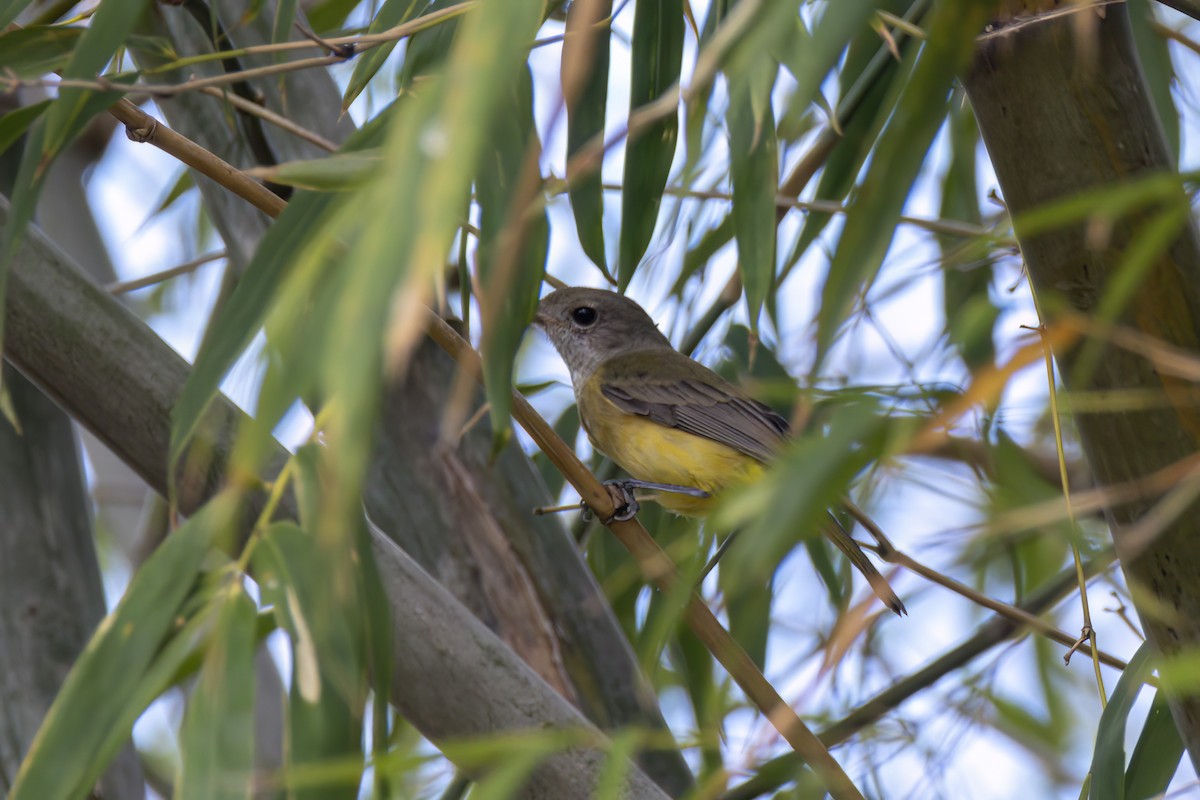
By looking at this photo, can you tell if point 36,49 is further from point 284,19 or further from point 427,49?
point 427,49

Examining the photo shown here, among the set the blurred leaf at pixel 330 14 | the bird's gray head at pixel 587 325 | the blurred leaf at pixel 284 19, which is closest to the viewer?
the blurred leaf at pixel 284 19

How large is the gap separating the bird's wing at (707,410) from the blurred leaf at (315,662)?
1.79 meters

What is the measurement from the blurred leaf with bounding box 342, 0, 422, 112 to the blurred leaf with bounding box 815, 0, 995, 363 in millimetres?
821

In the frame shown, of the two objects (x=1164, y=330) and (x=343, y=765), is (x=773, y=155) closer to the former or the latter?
(x=1164, y=330)

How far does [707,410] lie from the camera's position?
329cm

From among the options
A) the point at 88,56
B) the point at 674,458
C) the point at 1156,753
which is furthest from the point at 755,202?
the point at 674,458

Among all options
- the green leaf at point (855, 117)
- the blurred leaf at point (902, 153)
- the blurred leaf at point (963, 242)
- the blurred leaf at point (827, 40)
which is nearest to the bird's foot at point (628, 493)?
the green leaf at point (855, 117)

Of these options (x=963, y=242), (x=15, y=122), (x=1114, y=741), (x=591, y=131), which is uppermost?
(x=963, y=242)

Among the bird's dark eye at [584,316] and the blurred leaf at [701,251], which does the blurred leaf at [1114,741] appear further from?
A: the bird's dark eye at [584,316]

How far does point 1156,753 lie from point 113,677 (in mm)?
1562

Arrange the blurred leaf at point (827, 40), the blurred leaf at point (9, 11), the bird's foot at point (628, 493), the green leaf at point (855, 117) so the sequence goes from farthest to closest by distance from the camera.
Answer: the green leaf at point (855, 117) < the bird's foot at point (628, 493) < the blurred leaf at point (9, 11) < the blurred leaf at point (827, 40)

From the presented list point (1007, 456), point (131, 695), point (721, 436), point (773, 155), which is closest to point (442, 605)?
point (131, 695)

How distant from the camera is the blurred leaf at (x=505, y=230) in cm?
131

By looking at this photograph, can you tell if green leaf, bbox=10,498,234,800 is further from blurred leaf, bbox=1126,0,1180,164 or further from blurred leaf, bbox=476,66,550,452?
blurred leaf, bbox=1126,0,1180,164
